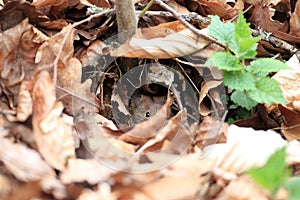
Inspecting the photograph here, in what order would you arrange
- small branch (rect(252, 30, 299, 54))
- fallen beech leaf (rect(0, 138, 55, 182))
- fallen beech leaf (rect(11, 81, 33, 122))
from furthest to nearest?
small branch (rect(252, 30, 299, 54))
fallen beech leaf (rect(11, 81, 33, 122))
fallen beech leaf (rect(0, 138, 55, 182))

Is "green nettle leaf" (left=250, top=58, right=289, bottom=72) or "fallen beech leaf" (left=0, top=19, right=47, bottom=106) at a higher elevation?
"fallen beech leaf" (left=0, top=19, right=47, bottom=106)

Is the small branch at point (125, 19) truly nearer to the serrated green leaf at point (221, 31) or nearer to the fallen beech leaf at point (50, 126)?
the serrated green leaf at point (221, 31)

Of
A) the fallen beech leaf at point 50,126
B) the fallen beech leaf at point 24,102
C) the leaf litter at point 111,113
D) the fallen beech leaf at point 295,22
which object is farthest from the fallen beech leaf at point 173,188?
the fallen beech leaf at point 295,22

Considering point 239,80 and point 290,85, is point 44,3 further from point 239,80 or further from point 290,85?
point 290,85

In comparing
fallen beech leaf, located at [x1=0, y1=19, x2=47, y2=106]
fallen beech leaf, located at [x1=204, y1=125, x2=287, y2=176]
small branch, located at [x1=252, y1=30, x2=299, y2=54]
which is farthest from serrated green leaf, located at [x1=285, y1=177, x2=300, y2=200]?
small branch, located at [x1=252, y1=30, x2=299, y2=54]

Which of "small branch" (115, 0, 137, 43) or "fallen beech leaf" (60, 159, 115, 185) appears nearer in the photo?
"fallen beech leaf" (60, 159, 115, 185)

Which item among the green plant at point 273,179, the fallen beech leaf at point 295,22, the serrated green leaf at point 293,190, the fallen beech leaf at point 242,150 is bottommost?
the fallen beech leaf at point 295,22

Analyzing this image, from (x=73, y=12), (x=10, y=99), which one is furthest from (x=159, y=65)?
(x=10, y=99)

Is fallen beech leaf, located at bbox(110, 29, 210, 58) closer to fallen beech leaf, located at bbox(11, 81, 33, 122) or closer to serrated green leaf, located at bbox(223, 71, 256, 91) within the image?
serrated green leaf, located at bbox(223, 71, 256, 91)
